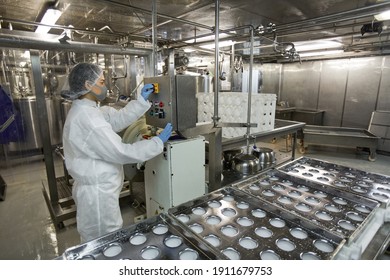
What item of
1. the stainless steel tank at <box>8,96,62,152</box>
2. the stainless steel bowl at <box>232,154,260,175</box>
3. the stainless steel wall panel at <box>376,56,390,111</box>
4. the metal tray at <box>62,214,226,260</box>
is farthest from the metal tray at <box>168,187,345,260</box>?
the stainless steel wall panel at <box>376,56,390,111</box>

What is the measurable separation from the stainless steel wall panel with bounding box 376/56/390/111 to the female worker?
559cm

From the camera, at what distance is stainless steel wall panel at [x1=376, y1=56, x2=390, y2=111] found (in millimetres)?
4902

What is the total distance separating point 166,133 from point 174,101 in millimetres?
234

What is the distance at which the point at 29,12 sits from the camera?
2.73 m

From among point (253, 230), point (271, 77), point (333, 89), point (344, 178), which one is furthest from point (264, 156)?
point (271, 77)

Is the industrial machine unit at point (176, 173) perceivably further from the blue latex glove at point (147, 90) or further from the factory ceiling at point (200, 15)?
the factory ceiling at point (200, 15)

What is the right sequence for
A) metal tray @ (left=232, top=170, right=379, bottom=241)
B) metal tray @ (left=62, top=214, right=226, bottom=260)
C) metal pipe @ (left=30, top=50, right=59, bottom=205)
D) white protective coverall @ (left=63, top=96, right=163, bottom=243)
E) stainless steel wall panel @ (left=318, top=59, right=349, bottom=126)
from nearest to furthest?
metal tray @ (left=62, top=214, right=226, bottom=260) < metal tray @ (left=232, top=170, right=379, bottom=241) < white protective coverall @ (left=63, top=96, right=163, bottom=243) < metal pipe @ (left=30, top=50, right=59, bottom=205) < stainless steel wall panel @ (left=318, top=59, right=349, bottom=126)

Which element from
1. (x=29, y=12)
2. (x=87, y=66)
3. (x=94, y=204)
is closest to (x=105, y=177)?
(x=94, y=204)

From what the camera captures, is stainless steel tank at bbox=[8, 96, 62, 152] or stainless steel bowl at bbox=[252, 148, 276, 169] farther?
stainless steel tank at bbox=[8, 96, 62, 152]

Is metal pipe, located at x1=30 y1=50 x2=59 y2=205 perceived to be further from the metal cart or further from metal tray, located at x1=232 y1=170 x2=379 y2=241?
the metal cart

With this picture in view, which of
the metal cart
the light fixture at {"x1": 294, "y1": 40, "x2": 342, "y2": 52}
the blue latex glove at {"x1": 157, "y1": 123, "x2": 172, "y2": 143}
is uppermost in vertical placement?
the light fixture at {"x1": 294, "y1": 40, "x2": 342, "y2": 52}

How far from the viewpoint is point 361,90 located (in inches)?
210

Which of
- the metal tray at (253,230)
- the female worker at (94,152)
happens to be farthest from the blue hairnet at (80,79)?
the metal tray at (253,230)

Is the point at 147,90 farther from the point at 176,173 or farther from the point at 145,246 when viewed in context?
the point at 145,246
